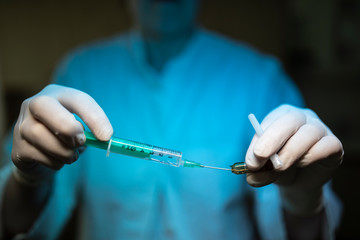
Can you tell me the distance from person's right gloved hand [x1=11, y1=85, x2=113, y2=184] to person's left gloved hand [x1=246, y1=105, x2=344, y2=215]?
1.01 ft

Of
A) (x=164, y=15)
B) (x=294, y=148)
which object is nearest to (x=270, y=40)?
(x=164, y=15)

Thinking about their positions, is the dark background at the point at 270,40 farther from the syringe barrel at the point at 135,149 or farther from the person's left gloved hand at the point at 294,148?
the syringe barrel at the point at 135,149

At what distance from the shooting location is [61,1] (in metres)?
1.52

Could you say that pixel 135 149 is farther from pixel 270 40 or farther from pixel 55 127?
pixel 270 40

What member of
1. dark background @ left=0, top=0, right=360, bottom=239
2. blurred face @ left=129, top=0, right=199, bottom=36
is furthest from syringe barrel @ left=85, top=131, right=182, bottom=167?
dark background @ left=0, top=0, right=360, bottom=239

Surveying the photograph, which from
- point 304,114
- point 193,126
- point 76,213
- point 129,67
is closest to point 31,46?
point 129,67

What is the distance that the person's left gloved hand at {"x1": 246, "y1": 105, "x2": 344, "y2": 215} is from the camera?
0.60 metres

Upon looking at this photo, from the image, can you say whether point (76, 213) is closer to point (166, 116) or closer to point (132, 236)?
point (132, 236)

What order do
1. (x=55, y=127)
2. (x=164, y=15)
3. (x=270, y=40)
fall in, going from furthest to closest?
(x=270, y=40) → (x=164, y=15) → (x=55, y=127)

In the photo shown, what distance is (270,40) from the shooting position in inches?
59.1

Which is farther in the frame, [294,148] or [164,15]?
[164,15]

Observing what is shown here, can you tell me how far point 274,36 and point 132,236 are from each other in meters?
1.14

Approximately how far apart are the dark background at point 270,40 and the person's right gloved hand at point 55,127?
0.94m

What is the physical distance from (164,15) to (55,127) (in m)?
0.59
